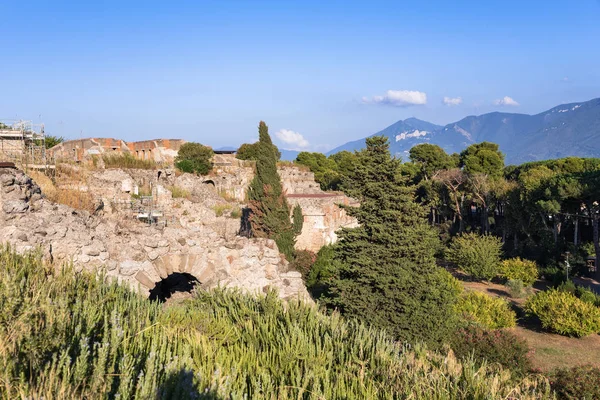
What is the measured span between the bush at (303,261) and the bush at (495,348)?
9747 millimetres

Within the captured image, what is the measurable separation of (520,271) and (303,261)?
10.6 metres

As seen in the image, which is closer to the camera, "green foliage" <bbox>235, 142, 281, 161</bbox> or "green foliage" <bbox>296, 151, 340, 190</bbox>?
"green foliage" <bbox>235, 142, 281, 161</bbox>

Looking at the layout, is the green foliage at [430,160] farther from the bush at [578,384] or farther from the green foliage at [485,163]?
the bush at [578,384]

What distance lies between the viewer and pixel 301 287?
8.62 m

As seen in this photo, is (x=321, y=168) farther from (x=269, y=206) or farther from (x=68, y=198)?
(x=68, y=198)

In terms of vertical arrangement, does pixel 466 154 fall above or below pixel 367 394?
above

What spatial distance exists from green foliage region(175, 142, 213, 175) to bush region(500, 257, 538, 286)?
689 inches

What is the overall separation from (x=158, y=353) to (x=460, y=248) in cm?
2276

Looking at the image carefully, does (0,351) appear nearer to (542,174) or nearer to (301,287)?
(301,287)

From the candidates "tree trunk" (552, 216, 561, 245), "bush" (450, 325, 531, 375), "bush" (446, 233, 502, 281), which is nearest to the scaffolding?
"bush" (450, 325, 531, 375)

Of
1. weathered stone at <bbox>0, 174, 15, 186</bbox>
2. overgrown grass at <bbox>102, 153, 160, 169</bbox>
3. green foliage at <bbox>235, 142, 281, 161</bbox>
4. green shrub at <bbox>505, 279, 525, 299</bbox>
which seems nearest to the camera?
weathered stone at <bbox>0, 174, 15, 186</bbox>

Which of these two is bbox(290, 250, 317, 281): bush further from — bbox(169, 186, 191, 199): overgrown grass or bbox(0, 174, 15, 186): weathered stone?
bbox(0, 174, 15, 186): weathered stone

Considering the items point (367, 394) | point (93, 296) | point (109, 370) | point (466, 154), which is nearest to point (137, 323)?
point (93, 296)

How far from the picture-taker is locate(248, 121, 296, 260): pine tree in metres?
21.2
